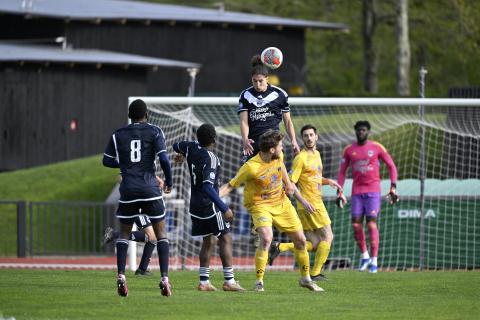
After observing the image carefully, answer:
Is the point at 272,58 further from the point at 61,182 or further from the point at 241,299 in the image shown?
the point at 61,182

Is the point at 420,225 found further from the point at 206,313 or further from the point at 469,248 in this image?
the point at 206,313

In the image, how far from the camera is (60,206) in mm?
27984

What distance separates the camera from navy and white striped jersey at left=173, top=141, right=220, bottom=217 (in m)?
13.5

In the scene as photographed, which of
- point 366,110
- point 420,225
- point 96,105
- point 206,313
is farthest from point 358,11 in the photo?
point 206,313

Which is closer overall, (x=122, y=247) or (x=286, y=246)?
(x=122, y=247)

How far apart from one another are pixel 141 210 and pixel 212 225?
36.4 inches

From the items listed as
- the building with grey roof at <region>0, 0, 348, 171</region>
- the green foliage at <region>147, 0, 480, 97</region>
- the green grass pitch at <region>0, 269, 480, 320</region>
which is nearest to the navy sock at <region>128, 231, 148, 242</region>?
the green grass pitch at <region>0, 269, 480, 320</region>

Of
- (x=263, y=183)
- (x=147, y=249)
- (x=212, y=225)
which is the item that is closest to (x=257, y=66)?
(x=263, y=183)

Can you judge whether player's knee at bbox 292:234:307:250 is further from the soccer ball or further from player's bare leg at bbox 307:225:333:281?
the soccer ball

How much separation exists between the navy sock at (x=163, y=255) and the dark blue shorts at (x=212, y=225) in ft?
2.00

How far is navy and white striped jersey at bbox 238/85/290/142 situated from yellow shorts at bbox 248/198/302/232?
1710 millimetres

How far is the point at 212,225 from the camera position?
44.5 feet

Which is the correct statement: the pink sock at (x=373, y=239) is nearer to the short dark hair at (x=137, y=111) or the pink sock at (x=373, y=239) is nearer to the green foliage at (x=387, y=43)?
the short dark hair at (x=137, y=111)

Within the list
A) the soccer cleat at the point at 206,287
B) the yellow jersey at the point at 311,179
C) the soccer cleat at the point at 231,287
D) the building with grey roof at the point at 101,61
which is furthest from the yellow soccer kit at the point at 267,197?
the building with grey roof at the point at 101,61
